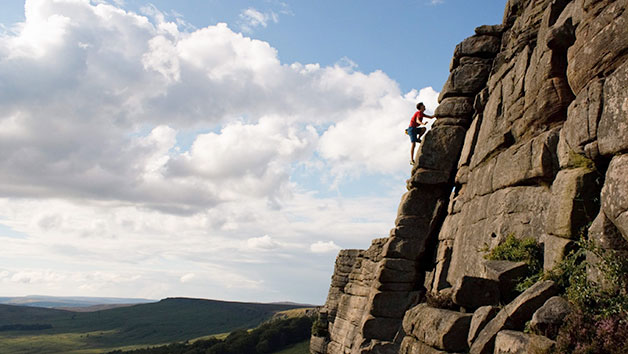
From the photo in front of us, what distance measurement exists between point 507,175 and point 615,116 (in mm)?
8227

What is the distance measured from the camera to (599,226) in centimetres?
1374

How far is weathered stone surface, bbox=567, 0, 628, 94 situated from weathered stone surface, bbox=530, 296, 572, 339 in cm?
786

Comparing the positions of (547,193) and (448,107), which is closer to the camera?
(547,193)

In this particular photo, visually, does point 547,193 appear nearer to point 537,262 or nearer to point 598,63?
point 537,262

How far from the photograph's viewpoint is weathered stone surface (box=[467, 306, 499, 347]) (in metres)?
15.2

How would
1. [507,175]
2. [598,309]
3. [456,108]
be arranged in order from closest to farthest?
[598,309], [507,175], [456,108]

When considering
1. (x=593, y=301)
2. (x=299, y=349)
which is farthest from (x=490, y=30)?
(x=299, y=349)

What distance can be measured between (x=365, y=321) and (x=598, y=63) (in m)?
22.2

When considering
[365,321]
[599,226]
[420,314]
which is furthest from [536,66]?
[365,321]

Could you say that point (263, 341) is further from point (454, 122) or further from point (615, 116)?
point (615, 116)

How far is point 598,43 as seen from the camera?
1631 centimetres

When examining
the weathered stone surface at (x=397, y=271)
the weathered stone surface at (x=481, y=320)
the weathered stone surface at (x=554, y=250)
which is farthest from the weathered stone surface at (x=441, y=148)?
the weathered stone surface at (x=481, y=320)

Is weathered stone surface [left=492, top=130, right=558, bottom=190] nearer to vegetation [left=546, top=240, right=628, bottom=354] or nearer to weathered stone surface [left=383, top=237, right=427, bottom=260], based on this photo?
vegetation [left=546, top=240, right=628, bottom=354]

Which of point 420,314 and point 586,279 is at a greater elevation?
point 586,279
